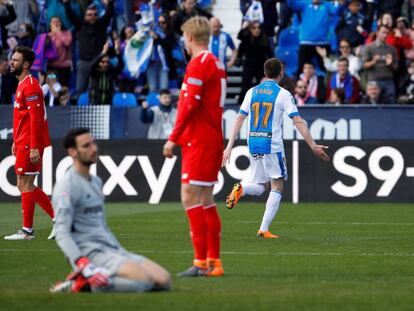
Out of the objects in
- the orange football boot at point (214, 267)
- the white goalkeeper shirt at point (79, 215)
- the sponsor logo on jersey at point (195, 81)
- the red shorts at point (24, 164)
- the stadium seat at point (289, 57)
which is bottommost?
the orange football boot at point (214, 267)

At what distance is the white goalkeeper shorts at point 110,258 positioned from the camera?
9.39 metres

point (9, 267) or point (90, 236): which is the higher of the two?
point (90, 236)

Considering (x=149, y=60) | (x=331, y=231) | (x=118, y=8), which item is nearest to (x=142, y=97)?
(x=149, y=60)

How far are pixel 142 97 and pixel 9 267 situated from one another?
48.5 feet

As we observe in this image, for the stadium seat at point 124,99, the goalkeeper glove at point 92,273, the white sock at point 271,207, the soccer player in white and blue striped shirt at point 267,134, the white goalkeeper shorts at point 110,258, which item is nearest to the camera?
the goalkeeper glove at point 92,273

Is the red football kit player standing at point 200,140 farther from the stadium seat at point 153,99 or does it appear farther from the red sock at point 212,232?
the stadium seat at point 153,99

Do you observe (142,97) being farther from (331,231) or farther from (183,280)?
(183,280)

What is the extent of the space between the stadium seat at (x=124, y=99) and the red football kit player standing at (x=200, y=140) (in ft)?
48.6

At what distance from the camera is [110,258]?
9453mm

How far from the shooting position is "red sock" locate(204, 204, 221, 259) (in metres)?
11.0

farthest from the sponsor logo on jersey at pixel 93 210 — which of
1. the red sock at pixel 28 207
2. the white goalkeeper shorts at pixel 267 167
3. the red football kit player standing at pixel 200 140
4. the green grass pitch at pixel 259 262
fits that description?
the white goalkeeper shorts at pixel 267 167

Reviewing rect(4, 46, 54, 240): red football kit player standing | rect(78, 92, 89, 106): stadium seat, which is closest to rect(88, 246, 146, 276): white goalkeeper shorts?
rect(4, 46, 54, 240): red football kit player standing

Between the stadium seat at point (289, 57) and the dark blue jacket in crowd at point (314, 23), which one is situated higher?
the dark blue jacket in crowd at point (314, 23)

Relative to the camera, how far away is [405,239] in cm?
1519
